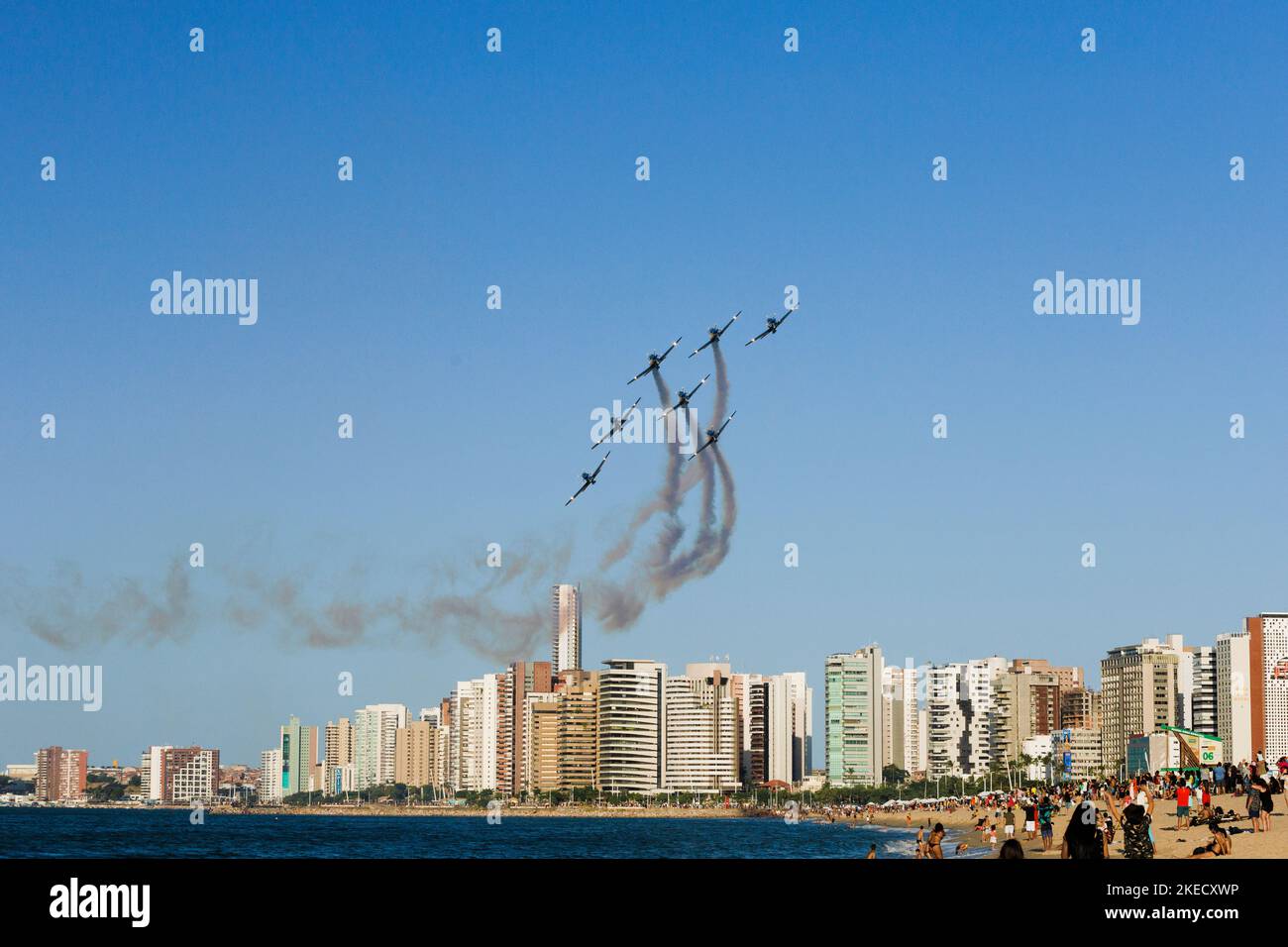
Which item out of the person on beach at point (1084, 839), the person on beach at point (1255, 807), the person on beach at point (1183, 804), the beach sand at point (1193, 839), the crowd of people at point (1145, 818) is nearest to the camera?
the person on beach at point (1084, 839)

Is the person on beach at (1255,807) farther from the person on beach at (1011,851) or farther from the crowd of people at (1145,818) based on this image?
the person on beach at (1011,851)

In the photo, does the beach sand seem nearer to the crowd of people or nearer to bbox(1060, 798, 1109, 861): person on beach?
the crowd of people

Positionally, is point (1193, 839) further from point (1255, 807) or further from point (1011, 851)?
point (1011, 851)

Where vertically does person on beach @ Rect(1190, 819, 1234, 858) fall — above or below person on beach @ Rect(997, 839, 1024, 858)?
below

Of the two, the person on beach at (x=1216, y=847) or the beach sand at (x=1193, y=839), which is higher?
the person on beach at (x=1216, y=847)

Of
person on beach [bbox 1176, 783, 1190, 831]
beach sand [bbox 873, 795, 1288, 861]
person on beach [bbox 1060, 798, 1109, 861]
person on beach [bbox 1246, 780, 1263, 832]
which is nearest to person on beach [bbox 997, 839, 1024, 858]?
person on beach [bbox 1060, 798, 1109, 861]

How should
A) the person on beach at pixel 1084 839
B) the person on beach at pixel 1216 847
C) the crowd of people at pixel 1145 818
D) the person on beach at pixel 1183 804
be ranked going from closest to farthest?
the person on beach at pixel 1084 839, the crowd of people at pixel 1145 818, the person on beach at pixel 1216 847, the person on beach at pixel 1183 804

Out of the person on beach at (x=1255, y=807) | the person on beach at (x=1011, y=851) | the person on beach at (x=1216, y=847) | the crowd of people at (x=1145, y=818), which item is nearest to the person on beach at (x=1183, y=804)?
the crowd of people at (x=1145, y=818)

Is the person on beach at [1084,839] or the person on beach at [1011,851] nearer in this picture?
the person on beach at [1084,839]

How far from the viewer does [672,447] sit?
98250mm

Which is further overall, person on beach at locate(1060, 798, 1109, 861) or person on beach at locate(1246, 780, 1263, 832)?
person on beach at locate(1246, 780, 1263, 832)

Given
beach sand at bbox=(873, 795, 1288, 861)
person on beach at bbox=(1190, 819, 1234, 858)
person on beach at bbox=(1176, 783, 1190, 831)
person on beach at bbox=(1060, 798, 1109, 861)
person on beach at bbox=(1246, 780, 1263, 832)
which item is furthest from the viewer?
person on beach at bbox=(1176, 783, 1190, 831)

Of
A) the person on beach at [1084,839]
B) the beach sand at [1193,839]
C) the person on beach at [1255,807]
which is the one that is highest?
the person on beach at [1084,839]
